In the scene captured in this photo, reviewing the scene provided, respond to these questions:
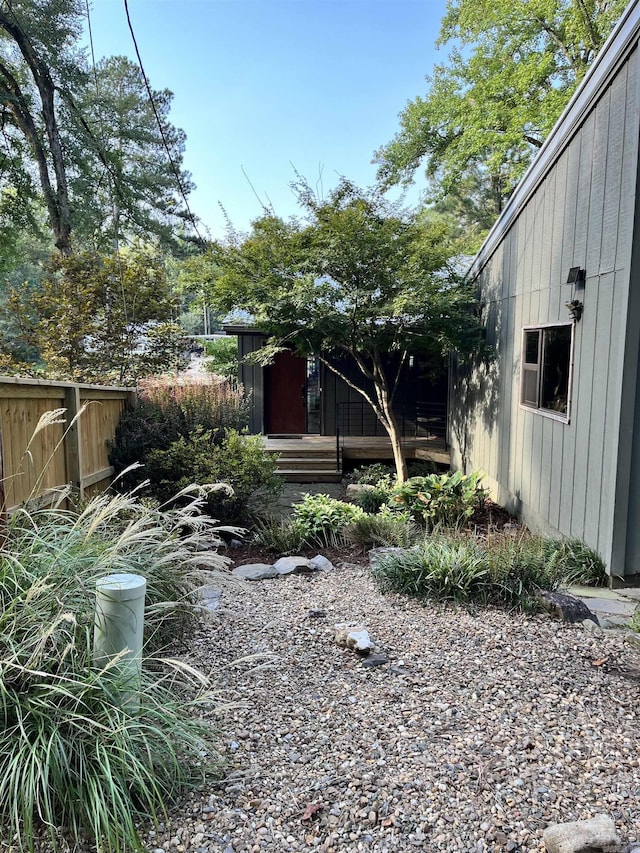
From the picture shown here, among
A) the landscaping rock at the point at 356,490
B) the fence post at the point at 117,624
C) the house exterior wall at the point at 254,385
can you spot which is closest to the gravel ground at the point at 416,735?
the fence post at the point at 117,624

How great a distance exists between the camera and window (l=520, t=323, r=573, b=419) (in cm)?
504

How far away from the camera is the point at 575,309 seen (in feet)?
15.1

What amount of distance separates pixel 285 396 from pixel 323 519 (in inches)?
257

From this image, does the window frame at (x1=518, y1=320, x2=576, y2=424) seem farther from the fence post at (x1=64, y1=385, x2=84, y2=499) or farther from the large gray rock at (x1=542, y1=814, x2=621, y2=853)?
the fence post at (x1=64, y1=385, x2=84, y2=499)

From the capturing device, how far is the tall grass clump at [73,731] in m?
1.61

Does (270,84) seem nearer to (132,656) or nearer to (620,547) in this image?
(620,547)

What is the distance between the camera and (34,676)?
6.18 feet

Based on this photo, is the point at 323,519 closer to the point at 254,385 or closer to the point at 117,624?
the point at 117,624

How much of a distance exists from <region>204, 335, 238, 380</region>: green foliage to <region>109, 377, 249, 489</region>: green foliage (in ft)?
29.1

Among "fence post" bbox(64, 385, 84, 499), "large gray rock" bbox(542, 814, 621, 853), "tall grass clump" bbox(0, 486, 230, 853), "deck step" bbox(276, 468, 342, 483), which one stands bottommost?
"deck step" bbox(276, 468, 342, 483)

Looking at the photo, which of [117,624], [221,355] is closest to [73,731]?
[117,624]

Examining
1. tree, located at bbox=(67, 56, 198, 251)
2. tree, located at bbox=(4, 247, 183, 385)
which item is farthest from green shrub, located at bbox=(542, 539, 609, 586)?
tree, located at bbox=(67, 56, 198, 251)

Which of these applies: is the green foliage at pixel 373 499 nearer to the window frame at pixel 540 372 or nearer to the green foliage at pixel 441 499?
the green foliage at pixel 441 499

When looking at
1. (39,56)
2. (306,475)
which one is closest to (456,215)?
(39,56)
